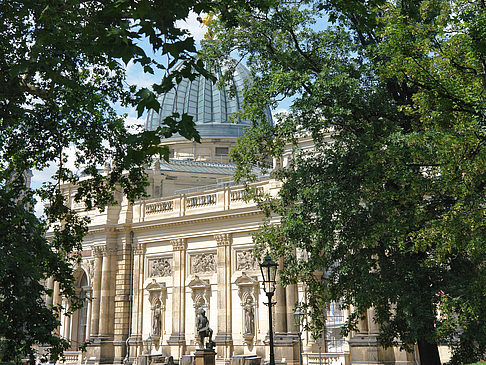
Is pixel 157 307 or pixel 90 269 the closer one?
pixel 157 307

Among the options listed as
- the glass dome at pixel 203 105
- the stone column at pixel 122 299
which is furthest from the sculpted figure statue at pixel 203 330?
the glass dome at pixel 203 105

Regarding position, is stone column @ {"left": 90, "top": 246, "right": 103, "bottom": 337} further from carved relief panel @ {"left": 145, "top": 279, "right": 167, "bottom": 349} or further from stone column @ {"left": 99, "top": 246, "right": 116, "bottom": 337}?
carved relief panel @ {"left": 145, "top": 279, "right": 167, "bottom": 349}

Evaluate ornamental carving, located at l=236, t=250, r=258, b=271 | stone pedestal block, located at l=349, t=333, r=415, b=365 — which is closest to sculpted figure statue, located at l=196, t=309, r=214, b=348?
ornamental carving, located at l=236, t=250, r=258, b=271

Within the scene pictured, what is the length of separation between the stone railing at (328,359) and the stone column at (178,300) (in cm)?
833

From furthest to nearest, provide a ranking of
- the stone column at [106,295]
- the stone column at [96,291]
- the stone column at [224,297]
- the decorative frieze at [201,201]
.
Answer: the stone column at [96,291]
the stone column at [106,295]
the decorative frieze at [201,201]
the stone column at [224,297]

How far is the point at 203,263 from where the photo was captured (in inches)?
1264

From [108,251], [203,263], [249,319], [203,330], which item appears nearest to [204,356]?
[203,330]

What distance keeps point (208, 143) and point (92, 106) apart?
34.8m

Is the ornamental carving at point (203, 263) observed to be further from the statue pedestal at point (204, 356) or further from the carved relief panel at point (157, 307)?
the statue pedestal at point (204, 356)

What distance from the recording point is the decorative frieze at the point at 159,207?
34.3 meters

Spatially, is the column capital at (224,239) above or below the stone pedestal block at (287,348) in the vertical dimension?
above

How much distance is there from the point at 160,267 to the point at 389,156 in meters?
23.1

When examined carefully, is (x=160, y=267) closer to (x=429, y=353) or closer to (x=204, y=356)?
(x=204, y=356)

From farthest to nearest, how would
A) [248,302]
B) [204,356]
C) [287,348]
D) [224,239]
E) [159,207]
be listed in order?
1. [159,207]
2. [224,239]
3. [248,302]
4. [287,348]
5. [204,356]
